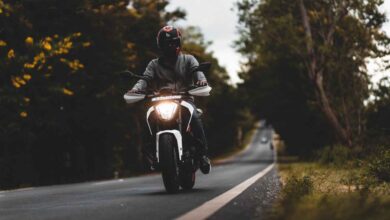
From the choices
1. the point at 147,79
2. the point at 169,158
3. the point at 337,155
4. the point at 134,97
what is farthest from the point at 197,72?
the point at 337,155

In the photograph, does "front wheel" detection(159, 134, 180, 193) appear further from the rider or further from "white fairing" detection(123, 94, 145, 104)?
"white fairing" detection(123, 94, 145, 104)

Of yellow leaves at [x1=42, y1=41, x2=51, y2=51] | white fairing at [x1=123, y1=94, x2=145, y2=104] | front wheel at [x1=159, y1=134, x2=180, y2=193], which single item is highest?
yellow leaves at [x1=42, y1=41, x2=51, y2=51]

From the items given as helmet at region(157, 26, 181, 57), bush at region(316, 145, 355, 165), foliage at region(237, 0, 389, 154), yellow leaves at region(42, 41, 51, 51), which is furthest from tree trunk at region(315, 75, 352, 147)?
helmet at region(157, 26, 181, 57)

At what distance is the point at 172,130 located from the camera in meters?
8.05

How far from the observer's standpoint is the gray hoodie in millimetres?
8664

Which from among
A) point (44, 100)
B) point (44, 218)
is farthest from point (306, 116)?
point (44, 218)

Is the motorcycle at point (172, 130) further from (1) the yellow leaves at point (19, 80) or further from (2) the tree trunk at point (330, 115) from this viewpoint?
(2) the tree trunk at point (330, 115)

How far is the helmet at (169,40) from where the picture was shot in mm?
8469

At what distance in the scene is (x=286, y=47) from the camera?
25766 mm

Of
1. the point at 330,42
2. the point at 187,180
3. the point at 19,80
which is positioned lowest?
the point at 187,180

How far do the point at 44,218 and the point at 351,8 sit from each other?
19587 mm

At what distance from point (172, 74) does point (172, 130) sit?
0.95m

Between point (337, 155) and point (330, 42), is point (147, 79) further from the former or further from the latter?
point (330, 42)

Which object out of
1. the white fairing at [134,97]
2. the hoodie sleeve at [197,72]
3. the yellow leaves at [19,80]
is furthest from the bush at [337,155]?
the white fairing at [134,97]
